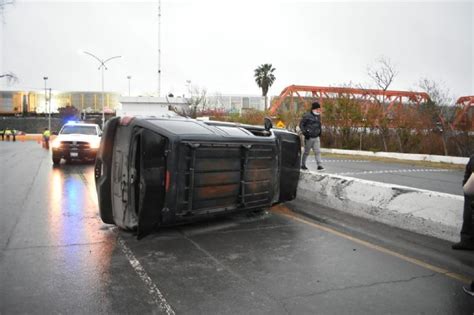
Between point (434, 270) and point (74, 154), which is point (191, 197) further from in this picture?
point (74, 154)

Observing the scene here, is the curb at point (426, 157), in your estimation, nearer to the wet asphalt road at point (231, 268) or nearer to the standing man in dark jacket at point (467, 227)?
the wet asphalt road at point (231, 268)

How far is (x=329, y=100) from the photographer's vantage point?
30.5 meters

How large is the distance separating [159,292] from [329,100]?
2815 cm

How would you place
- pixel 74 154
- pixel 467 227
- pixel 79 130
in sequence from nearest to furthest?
1. pixel 467 227
2. pixel 74 154
3. pixel 79 130

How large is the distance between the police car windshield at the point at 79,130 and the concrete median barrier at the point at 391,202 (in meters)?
12.1

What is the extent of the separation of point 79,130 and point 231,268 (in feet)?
49.3

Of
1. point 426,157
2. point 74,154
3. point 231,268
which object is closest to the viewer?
point 231,268

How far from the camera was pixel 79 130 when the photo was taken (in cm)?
1789

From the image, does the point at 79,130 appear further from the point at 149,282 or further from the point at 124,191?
the point at 149,282

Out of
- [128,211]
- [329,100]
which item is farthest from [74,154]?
[329,100]

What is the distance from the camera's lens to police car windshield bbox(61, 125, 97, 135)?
17.7 m

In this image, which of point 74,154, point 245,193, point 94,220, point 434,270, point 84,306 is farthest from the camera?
point 74,154

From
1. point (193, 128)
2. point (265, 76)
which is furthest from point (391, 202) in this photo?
point (265, 76)

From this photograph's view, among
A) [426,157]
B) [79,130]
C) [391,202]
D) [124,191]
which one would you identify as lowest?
[426,157]
